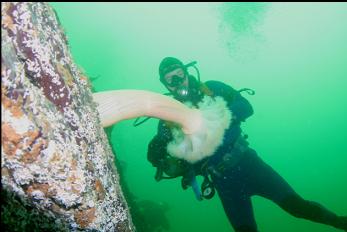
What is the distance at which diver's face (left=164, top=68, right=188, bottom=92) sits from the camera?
215 inches

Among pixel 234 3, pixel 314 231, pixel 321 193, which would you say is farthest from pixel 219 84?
pixel 234 3

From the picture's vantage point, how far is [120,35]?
88.4m

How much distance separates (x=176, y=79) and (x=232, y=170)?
1.83 meters

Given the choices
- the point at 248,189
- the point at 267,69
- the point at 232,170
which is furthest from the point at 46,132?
the point at 267,69

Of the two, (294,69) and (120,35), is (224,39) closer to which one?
(294,69)

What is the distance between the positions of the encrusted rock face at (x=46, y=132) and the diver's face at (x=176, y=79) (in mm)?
3677

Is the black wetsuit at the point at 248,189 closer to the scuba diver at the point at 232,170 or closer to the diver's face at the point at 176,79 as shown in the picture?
the scuba diver at the point at 232,170

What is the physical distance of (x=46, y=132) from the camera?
1.31 meters

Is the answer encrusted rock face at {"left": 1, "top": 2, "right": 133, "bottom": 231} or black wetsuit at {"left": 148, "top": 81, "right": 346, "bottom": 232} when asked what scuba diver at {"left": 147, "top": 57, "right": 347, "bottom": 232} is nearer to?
black wetsuit at {"left": 148, "top": 81, "right": 346, "bottom": 232}

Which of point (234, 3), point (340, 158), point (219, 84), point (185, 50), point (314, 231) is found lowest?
point (314, 231)

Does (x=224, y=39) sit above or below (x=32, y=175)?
above

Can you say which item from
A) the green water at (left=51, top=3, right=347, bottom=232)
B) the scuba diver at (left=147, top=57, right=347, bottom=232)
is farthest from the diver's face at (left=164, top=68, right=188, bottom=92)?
Answer: the green water at (left=51, top=3, right=347, bottom=232)

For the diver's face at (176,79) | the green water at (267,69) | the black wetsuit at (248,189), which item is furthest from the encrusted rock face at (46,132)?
the green water at (267,69)

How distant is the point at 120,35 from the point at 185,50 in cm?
1911
